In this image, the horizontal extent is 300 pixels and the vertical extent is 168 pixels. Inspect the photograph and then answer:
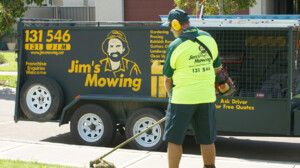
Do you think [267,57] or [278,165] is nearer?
[278,165]

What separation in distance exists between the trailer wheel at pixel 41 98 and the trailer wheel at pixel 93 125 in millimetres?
411

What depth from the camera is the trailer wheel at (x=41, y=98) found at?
8484 mm

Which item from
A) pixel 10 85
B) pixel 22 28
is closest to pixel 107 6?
pixel 10 85

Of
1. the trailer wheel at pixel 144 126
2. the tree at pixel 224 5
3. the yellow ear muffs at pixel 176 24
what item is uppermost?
the tree at pixel 224 5

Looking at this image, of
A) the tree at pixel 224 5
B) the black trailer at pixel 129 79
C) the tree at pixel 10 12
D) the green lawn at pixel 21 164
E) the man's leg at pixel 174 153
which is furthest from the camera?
the tree at pixel 10 12

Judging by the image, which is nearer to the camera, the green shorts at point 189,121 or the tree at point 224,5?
the green shorts at point 189,121

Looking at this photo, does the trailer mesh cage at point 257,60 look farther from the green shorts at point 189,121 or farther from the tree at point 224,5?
the tree at point 224,5

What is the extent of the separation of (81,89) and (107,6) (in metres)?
14.1

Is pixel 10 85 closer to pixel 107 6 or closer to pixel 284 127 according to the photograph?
pixel 107 6

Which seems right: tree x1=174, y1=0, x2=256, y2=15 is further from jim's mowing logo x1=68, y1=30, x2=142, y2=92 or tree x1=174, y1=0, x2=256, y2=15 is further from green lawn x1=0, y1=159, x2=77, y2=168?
green lawn x1=0, y1=159, x2=77, y2=168

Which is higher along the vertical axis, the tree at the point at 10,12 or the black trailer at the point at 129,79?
the tree at the point at 10,12

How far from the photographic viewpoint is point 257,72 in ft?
26.7

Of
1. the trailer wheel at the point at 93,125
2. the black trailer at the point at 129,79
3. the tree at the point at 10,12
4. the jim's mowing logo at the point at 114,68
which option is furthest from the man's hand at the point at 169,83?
the tree at the point at 10,12

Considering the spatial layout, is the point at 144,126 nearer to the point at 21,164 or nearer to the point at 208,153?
the point at 21,164
